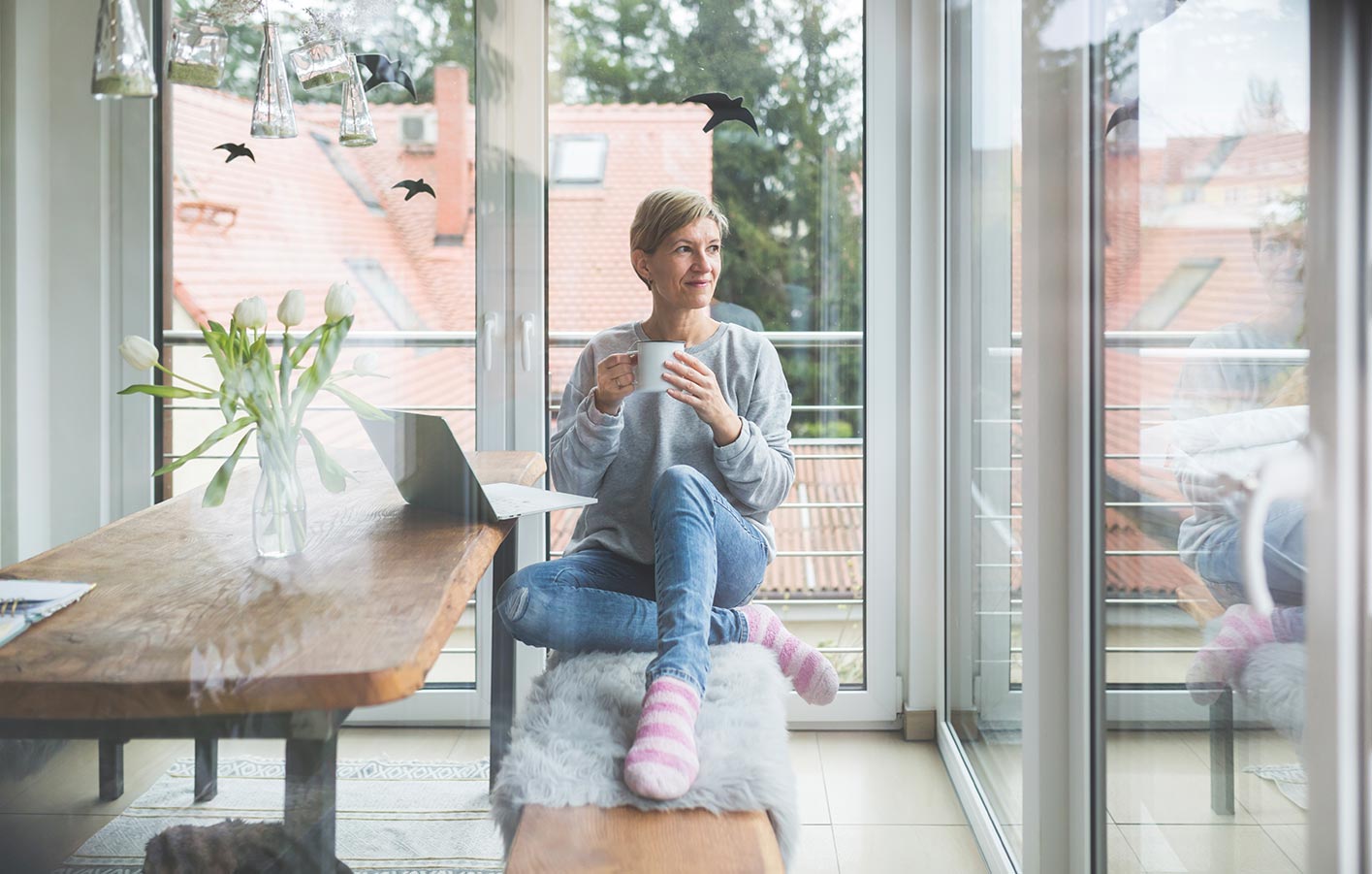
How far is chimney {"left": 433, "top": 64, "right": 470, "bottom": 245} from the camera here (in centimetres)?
185

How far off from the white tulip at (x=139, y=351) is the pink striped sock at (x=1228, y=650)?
1.27m

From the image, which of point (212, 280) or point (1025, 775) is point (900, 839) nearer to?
point (1025, 775)

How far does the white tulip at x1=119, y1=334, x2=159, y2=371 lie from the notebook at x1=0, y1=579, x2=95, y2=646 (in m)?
0.32

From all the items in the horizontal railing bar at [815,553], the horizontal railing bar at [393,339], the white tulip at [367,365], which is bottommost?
the horizontal railing bar at [815,553]

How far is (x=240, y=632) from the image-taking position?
3.23 ft

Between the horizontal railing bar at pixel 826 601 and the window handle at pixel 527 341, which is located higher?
the window handle at pixel 527 341

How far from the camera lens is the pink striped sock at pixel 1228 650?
3.11ft

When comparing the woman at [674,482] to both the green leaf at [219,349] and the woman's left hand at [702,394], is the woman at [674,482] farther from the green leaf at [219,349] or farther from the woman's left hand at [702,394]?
the green leaf at [219,349]

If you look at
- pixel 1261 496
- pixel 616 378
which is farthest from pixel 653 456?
pixel 1261 496

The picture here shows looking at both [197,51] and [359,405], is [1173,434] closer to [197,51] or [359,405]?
[359,405]

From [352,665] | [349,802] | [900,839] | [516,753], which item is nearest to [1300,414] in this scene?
[352,665]

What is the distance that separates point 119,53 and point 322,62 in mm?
367

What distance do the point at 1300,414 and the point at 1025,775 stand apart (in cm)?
88

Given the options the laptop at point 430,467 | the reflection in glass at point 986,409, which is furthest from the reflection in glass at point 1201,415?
the laptop at point 430,467
